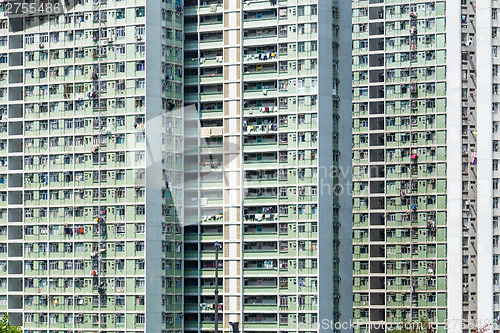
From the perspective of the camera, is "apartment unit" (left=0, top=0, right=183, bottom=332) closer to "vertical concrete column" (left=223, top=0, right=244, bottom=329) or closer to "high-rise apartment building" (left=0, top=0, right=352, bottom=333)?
"high-rise apartment building" (left=0, top=0, right=352, bottom=333)

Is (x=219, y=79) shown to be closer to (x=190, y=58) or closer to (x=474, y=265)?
(x=190, y=58)

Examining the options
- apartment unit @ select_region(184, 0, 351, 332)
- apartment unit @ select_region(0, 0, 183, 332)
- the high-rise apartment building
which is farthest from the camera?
apartment unit @ select_region(0, 0, 183, 332)

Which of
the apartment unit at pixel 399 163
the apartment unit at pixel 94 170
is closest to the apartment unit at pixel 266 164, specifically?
the apartment unit at pixel 94 170

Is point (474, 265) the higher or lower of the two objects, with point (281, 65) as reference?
lower

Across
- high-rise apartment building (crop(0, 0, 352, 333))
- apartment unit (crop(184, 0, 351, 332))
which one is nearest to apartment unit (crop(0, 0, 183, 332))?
high-rise apartment building (crop(0, 0, 352, 333))

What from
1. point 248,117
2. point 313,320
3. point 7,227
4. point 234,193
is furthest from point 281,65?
point 7,227
